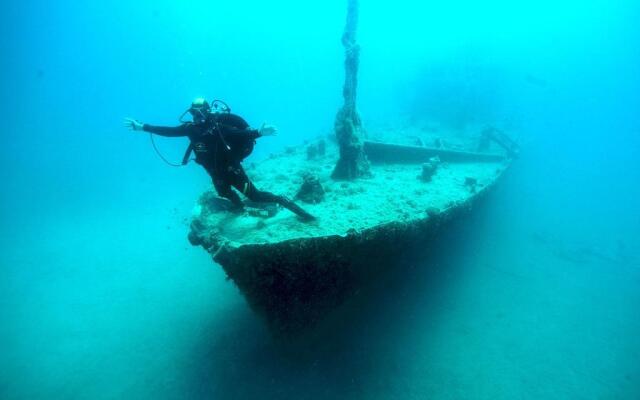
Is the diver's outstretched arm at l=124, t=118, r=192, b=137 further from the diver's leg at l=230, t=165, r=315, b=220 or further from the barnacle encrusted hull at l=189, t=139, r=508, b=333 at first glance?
the barnacle encrusted hull at l=189, t=139, r=508, b=333

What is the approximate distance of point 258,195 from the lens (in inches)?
200

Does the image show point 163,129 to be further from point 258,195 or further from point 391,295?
point 391,295

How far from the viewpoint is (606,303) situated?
9883 millimetres

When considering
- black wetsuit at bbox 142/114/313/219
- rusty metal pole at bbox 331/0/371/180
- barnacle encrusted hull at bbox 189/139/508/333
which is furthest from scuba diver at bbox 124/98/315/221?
rusty metal pole at bbox 331/0/371/180

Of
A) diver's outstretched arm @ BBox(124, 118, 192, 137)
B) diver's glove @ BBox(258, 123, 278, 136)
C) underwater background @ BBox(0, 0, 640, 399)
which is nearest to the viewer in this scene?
diver's glove @ BBox(258, 123, 278, 136)

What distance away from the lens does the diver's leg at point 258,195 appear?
4.83 meters

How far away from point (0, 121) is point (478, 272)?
126m

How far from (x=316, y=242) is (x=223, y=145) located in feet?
6.30

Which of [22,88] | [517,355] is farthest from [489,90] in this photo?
[22,88]

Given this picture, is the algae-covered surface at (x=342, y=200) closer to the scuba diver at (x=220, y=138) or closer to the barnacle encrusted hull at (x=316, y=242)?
the barnacle encrusted hull at (x=316, y=242)

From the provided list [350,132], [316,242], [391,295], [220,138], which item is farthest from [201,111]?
[391,295]

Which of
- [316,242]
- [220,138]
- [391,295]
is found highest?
[220,138]

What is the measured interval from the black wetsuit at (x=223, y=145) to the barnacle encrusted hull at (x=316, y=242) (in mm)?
Answer: 568

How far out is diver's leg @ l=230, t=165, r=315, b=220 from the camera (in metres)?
4.83
